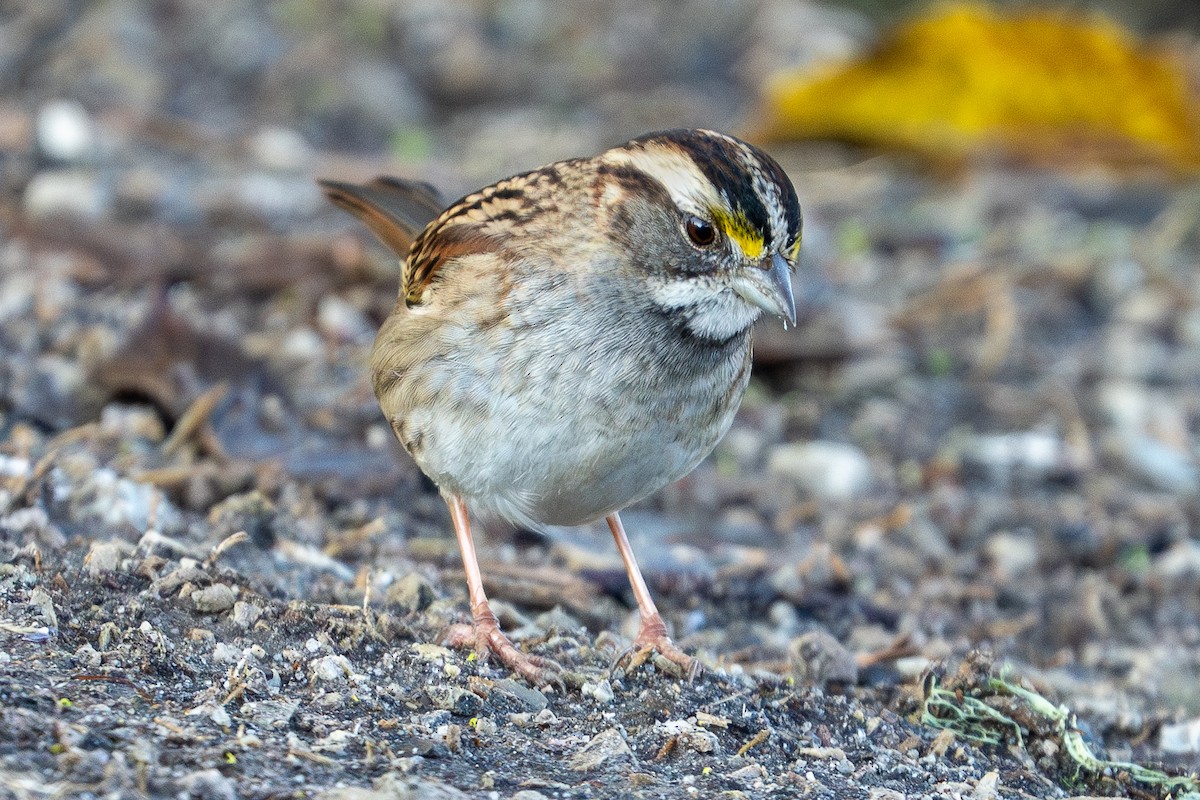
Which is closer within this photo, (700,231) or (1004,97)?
(700,231)

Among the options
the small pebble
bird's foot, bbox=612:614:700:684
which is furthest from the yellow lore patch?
the small pebble

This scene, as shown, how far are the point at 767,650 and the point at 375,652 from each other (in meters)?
1.35

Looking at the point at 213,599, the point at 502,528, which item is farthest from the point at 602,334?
the point at 502,528

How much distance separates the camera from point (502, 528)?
4.95m

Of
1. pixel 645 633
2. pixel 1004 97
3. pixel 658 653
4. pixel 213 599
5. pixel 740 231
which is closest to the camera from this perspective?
pixel 213 599

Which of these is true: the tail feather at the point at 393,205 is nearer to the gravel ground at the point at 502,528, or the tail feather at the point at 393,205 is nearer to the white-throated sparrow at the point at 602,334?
the gravel ground at the point at 502,528

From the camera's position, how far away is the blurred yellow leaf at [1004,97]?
857 centimetres

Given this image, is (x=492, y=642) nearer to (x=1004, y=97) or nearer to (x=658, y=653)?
(x=658, y=653)

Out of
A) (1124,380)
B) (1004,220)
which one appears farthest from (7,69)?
(1124,380)

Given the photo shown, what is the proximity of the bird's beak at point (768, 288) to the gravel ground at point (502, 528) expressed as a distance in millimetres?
917

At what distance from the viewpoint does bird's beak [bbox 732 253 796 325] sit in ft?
11.9

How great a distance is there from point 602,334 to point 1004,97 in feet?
19.6

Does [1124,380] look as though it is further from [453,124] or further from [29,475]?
[29,475]

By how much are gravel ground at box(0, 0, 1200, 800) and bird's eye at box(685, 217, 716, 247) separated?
1.06m
